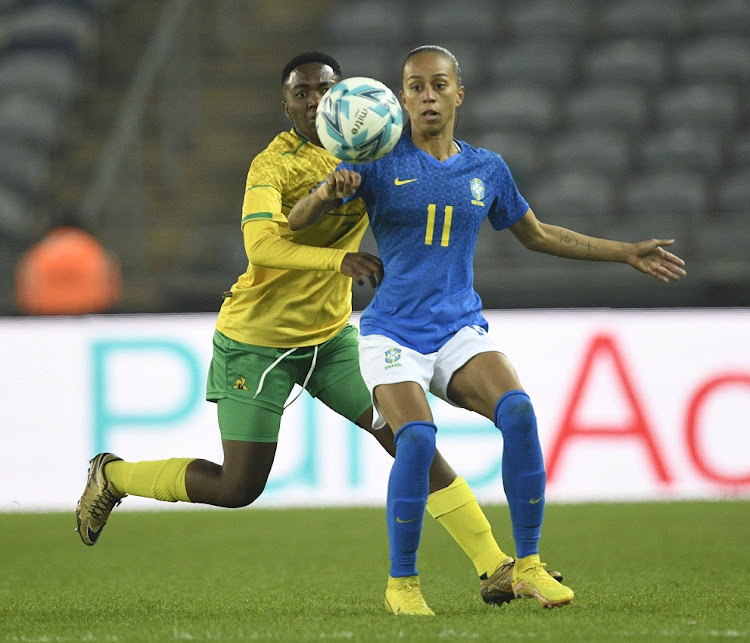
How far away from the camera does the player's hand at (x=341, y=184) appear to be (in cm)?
407

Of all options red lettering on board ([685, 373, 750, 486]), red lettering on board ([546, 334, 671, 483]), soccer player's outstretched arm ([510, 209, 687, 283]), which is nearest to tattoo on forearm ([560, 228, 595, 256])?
soccer player's outstretched arm ([510, 209, 687, 283])

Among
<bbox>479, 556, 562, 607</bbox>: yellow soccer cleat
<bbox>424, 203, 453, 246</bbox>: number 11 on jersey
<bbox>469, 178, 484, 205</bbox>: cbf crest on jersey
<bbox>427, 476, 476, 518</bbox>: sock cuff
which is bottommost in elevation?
<bbox>479, 556, 562, 607</bbox>: yellow soccer cleat

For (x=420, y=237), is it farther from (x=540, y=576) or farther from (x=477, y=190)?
(x=540, y=576)

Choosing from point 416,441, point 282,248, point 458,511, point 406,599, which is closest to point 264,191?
point 282,248

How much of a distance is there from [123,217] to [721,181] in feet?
16.5

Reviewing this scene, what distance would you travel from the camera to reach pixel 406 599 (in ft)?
13.9

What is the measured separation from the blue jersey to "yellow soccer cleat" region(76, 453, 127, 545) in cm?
134

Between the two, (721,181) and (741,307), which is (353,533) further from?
(721,181)

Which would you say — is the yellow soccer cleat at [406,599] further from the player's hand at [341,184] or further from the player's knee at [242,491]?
the player's hand at [341,184]

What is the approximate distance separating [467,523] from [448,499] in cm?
10

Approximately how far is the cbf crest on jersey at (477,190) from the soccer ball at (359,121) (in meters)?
0.32

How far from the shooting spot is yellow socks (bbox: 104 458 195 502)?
493 centimetres

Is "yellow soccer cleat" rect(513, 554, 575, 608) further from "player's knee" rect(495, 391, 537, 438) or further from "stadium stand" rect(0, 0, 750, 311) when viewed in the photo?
"stadium stand" rect(0, 0, 750, 311)

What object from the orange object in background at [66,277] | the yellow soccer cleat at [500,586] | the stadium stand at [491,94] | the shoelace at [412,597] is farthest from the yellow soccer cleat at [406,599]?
the stadium stand at [491,94]
